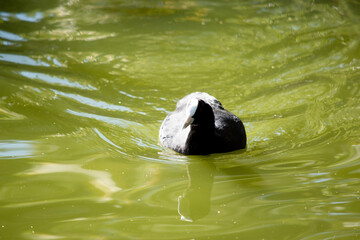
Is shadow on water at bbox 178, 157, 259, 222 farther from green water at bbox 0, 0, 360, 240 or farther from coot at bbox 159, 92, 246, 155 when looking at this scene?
coot at bbox 159, 92, 246, 155

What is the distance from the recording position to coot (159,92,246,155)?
471 cm

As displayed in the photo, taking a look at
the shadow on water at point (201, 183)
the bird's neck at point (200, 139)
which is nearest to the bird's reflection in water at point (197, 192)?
the shadow on water at point (201, 183)

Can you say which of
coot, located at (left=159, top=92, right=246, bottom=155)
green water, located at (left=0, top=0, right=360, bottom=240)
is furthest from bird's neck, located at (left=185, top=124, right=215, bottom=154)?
green water, located at (left=0, top=0, right=360, bottom=240)

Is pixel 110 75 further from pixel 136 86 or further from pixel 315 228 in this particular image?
pixel 315 228

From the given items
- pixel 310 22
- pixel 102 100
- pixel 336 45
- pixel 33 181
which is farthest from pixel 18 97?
pixel 310 22

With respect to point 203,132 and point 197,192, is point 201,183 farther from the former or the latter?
point 203,132

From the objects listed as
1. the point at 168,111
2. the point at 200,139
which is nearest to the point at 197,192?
the point at 200,139

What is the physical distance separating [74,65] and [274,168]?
4.25 m

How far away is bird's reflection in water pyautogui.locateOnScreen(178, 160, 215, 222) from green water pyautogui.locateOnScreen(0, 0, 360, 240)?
0.06ft

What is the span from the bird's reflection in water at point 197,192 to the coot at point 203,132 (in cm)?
20

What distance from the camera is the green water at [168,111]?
12.0 feet

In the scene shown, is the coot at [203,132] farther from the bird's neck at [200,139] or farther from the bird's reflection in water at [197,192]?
the bird's reflection in water at [197,192]

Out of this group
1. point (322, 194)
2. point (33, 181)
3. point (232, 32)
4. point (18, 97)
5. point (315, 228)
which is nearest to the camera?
point (315, 228)

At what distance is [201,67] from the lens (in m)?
7.82
